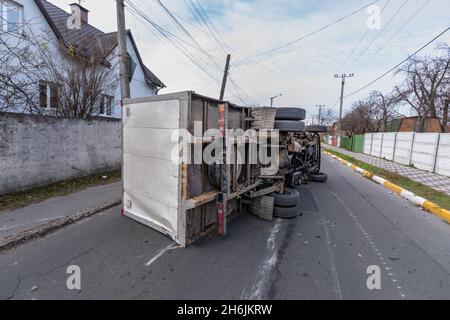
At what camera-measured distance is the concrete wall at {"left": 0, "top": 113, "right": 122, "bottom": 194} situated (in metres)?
5.37

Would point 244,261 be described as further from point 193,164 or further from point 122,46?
point 122,46

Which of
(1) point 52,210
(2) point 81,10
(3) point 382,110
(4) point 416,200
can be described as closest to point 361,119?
(3) point 382,110

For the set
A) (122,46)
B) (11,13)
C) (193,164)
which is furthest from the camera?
(11,13)

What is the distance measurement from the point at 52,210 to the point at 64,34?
9.56 metres

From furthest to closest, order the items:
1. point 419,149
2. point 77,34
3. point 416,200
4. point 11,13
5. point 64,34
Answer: point 419,149 → point 77,34 → point 64,34 → point 11,13 → point 416,200

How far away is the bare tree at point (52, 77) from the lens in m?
5.69

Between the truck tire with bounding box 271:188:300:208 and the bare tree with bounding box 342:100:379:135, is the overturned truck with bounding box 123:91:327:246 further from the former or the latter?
the bare tree with bounding box 342:100:379:135

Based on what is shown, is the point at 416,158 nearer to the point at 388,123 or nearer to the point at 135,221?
the point at 135,221

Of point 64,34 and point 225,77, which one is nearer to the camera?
point 64,34

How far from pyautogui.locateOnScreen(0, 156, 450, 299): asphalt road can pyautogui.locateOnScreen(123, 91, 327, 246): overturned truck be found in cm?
34

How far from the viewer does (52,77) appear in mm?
7531

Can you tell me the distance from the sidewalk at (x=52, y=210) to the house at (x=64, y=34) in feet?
11.5

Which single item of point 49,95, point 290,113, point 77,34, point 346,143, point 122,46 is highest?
point 77,34

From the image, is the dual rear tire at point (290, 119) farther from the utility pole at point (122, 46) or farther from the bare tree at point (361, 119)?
the bare tree at point (361, 119)
